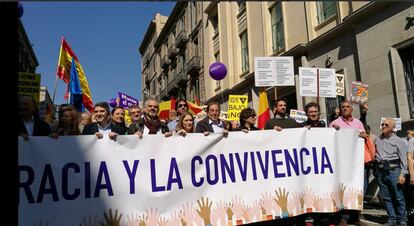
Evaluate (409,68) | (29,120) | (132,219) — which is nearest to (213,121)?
(132,219)

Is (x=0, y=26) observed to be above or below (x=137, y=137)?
above

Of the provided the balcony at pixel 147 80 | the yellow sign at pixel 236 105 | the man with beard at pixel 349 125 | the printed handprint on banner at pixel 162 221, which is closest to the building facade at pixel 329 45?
the yellow sign at pixel 236 105

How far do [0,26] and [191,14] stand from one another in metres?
29.4

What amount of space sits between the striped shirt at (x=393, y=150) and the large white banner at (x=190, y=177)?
748mm

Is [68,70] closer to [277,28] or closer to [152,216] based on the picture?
[152,216]

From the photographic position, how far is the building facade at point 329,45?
9828 mm

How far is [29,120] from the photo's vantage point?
12.8 feet

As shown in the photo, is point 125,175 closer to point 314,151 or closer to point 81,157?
point 81,157

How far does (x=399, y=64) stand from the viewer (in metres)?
9.86

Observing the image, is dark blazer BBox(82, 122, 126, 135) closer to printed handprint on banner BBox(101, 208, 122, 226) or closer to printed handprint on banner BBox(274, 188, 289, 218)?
printed handprint on banner BBox(101, 208, 122, 226)

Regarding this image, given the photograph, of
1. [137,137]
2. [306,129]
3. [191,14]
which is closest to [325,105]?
[306,129]

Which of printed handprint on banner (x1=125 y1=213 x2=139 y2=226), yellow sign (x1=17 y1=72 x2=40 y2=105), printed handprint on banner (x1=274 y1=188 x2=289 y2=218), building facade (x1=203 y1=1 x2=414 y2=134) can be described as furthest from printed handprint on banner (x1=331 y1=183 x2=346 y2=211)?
yellow sign (x1=17 y1=72 x2=40 y2=105)

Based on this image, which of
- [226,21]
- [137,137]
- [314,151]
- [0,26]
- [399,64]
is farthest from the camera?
[226,21]

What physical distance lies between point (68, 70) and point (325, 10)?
932 cm
